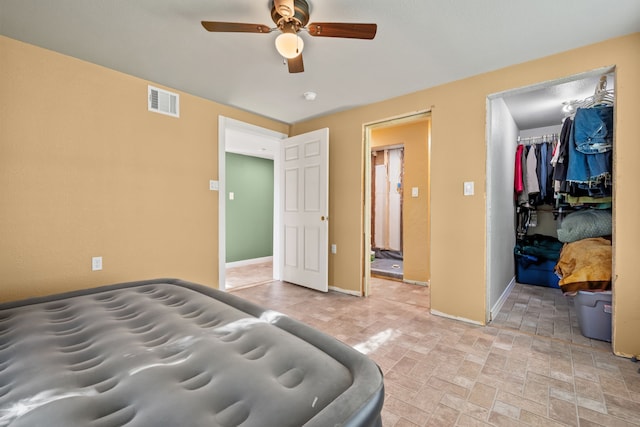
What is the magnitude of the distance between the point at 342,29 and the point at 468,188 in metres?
1.81

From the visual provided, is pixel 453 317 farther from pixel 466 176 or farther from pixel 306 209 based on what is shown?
pixel 306 209

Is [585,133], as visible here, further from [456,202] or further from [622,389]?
[622,389]

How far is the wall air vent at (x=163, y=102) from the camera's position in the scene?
2738 millimetres

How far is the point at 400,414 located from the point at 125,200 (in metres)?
2.80

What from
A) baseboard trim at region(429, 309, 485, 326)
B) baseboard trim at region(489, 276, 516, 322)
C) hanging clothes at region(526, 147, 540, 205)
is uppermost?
hanging clothes at region(526, 147, 540, 205)

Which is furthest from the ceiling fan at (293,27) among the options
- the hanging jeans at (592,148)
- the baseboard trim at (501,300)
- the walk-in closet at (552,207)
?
the baseboard trim at (501,300)

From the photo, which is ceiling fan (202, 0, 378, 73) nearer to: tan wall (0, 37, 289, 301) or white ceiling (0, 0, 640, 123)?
white ceiling (0, 0, 640, 123)

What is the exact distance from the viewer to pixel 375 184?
570cm

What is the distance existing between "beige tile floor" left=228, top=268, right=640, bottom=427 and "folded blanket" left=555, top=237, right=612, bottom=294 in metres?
0.43

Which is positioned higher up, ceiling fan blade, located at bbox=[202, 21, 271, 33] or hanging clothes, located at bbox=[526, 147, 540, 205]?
ceiling fan blade, located at bbox=[202, 21, 271, 33]

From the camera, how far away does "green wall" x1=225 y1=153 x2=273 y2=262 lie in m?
5.17

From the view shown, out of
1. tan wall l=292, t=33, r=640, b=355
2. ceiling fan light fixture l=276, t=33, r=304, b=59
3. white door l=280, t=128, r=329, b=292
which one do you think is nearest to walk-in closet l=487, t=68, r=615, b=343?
tan wall l=292, t=33, r=640, b=355

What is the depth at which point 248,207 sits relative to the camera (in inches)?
215

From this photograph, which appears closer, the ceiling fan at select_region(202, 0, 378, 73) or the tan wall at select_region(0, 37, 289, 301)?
the ceiling fan at select_region(202, 0, 378, 73)
